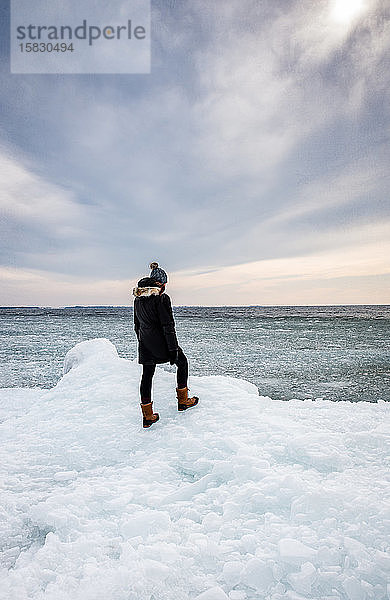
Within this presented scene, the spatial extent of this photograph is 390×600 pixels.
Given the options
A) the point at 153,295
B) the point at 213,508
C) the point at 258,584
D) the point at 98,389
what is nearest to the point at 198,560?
the point at 258,584

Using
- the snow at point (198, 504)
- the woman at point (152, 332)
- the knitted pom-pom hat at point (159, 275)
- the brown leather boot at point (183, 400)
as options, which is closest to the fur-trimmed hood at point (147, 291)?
the woman at point (152, 332)

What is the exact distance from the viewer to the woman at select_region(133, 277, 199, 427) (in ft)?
14.5

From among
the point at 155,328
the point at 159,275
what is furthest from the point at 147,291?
the point at 155,328

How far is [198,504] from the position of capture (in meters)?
2.94

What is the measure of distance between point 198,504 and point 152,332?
2.11 metres

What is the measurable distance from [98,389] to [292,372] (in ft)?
28.1

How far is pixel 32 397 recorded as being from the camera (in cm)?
814

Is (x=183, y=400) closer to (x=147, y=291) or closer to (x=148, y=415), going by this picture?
(x=148, y=415)

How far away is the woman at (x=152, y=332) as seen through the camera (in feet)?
14.5

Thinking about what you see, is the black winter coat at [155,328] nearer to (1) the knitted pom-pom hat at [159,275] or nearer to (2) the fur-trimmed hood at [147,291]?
(2) the fur-trimmed hood at [147,291]

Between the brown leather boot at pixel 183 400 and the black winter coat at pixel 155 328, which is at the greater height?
the black winter coat at pixel 155 328

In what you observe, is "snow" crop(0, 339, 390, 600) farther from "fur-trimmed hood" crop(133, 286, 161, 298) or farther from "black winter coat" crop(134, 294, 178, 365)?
"fur-trimmed hood" crop(133, 286, 161, 298)

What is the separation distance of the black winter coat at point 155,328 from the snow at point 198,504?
903 millimetres

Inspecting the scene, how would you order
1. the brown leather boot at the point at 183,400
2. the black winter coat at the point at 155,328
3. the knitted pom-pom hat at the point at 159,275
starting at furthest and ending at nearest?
the brown leather boot at the point at 183,400, the knitted pom-pom hat at the point at 159,275, the black winter coat at the point at 155,328
